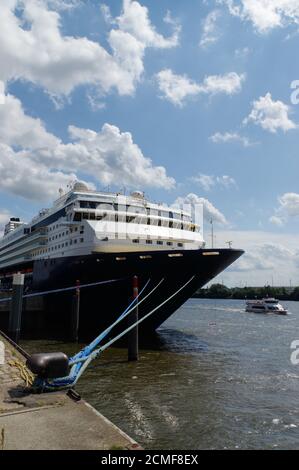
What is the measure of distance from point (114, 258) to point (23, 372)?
36.5ft

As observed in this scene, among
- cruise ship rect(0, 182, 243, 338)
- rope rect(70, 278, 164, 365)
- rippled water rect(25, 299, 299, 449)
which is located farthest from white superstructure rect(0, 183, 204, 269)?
rippled water rect(25, 299, 299, 449)

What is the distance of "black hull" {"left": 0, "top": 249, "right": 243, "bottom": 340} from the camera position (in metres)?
19.6

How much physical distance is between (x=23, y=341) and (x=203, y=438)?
16.6 m

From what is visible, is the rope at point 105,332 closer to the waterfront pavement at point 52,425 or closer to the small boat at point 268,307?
the waterfront pavement at point 52,425

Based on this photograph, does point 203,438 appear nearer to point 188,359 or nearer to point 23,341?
point 188,359

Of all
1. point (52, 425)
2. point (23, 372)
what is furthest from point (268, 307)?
point (52, 425)

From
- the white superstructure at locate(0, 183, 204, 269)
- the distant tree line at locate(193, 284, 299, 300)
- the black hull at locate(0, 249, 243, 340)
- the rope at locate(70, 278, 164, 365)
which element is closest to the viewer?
the rope at locate(70, 278, 164, 365)

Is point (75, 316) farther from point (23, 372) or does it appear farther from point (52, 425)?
point (52, 425)

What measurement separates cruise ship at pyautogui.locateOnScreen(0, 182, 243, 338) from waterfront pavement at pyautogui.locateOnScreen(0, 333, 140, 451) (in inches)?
472

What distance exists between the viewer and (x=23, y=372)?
9.66 metres

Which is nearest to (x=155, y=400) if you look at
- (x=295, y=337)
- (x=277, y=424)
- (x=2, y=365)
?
(x=277, y=424)

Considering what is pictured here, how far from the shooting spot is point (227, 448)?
8094 mm

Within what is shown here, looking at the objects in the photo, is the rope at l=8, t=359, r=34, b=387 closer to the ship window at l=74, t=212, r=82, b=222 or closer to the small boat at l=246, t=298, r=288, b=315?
the ship window at l=74, t=212, r=82, b=222

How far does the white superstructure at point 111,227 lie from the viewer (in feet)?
75.3
